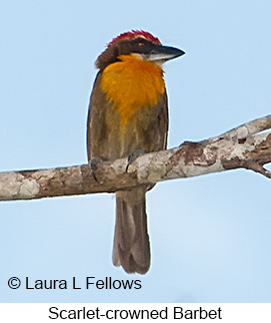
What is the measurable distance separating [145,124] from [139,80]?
0.31 metres

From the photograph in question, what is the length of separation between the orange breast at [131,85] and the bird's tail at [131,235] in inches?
31.0

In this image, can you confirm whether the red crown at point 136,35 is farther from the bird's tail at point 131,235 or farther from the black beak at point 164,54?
the bird's tail at point 131,235

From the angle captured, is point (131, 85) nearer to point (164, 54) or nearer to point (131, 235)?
point (164, 54)

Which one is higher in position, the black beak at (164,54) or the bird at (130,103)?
the black beak at (164,54)

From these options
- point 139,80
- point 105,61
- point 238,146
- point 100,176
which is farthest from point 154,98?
point 238,146

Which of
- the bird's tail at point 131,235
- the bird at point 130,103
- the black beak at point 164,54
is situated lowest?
the bird's tail at point 131,235

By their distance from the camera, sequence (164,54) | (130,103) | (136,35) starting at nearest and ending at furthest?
(130,103) → (164,54) → (136,35)

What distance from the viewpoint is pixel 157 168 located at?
390 centimetres

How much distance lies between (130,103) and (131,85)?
129mm

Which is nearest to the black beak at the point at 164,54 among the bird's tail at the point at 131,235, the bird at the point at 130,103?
the bird at the point at 130,103

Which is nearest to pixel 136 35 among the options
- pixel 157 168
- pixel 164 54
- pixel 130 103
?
pixel 164 54

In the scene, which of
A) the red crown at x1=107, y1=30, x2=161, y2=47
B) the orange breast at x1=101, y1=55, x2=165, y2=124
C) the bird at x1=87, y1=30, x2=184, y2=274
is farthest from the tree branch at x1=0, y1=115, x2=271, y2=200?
the red crown at x1=107, y1=30, x2=161, y2=47

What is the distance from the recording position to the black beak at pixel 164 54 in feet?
16.1
